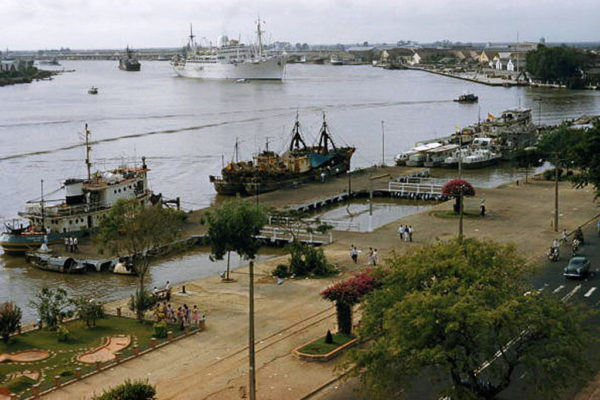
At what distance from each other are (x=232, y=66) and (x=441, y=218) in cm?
15410

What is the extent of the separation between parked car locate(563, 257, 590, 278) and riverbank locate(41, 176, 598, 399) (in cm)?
356

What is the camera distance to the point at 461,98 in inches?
5054

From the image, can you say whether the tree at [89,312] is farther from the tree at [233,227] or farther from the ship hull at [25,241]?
the ship hull at [25,241]

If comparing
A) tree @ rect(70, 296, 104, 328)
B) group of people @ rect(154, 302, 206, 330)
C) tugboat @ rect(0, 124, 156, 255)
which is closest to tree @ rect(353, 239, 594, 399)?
group of people @ rect(154, 302, 206, 330)

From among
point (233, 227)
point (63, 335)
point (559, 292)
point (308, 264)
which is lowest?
point (63, 335)

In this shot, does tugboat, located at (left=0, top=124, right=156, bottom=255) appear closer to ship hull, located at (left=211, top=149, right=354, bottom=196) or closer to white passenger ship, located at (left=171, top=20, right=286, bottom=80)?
ship hull, located at (left=211, top=149, right=354, bottom=196)

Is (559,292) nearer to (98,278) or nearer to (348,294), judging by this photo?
(348,294)

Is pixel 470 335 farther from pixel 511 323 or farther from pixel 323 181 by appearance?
pixel 323 181

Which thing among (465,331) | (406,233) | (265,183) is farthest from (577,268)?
(265,183)

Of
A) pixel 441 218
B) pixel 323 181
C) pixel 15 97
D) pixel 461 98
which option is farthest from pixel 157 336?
pixel 15 97

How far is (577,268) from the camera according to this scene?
95.7 feet

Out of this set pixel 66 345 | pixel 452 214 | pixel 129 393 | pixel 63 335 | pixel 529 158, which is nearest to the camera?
pixel 129 393

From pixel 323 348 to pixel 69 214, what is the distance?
2259 centimetres

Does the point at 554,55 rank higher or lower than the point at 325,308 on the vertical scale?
higher
